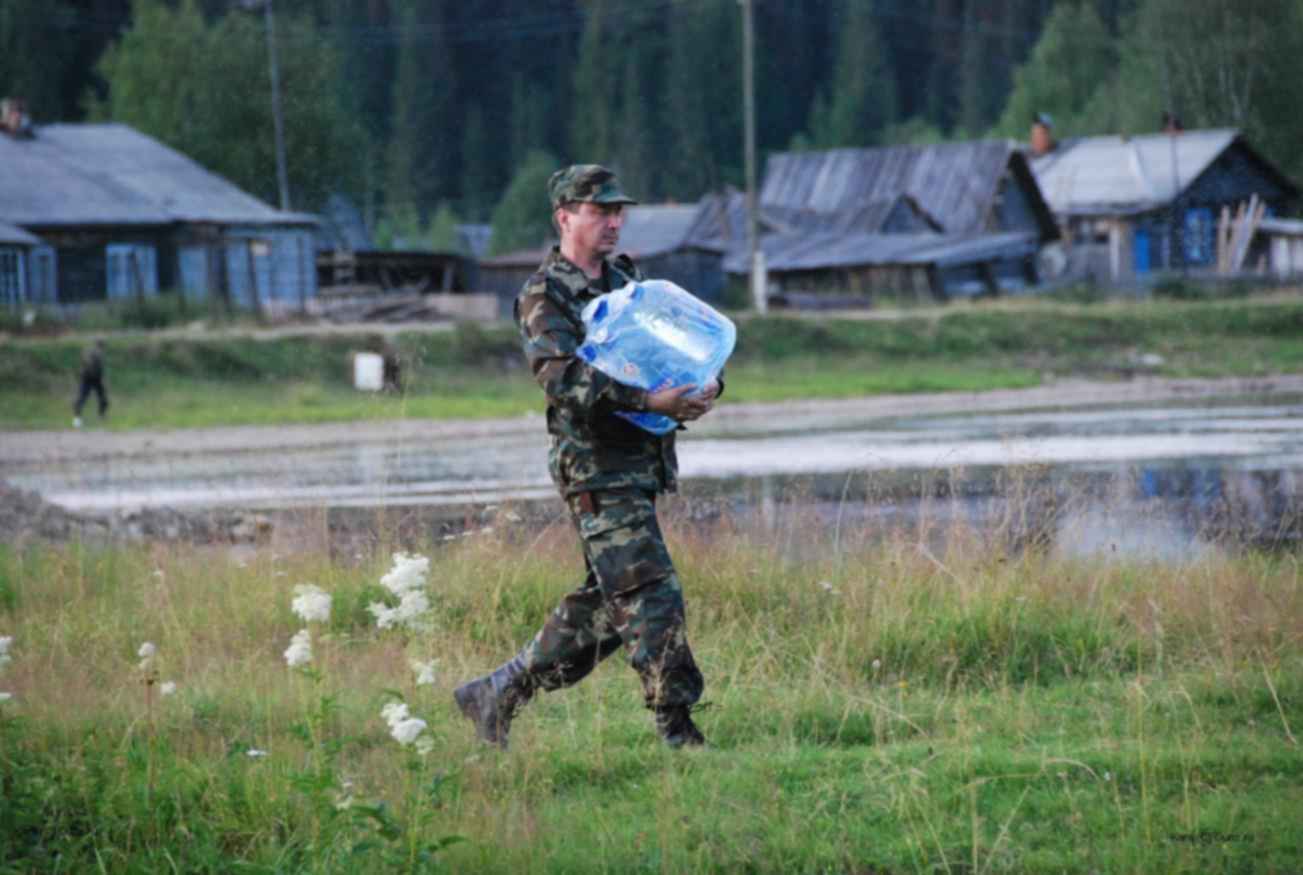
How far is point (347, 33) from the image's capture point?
9794 cm

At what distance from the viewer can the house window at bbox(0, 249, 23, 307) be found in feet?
141

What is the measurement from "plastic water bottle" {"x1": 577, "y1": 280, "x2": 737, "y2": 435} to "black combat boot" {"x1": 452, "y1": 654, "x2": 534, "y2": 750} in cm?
97

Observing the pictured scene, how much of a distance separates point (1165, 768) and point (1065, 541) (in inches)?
155

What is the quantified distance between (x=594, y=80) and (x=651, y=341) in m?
98.9

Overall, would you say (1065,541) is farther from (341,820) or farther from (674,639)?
(341,820)

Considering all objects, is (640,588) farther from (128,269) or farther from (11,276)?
(128,269)

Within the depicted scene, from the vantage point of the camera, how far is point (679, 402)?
5359 millimetres

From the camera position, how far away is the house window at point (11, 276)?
1694 inches

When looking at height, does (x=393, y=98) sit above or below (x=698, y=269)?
above

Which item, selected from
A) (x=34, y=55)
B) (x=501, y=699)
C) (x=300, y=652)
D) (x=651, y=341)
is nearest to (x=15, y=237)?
(x=501, y=699)

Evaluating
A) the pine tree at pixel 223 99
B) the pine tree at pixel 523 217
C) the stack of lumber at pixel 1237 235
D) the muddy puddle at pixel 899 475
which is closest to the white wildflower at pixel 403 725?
the muddy puddle at pixel 899 475

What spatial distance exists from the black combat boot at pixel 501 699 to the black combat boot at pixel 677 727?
1.61ft

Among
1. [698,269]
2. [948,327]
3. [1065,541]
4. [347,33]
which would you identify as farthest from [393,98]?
[1065,541]

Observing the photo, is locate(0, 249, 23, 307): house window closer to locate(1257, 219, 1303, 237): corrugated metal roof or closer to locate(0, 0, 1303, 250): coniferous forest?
locate(0, 0, 1303, 250): coniferous forest
